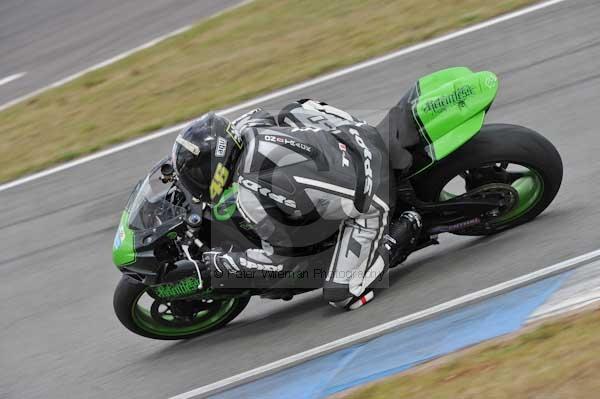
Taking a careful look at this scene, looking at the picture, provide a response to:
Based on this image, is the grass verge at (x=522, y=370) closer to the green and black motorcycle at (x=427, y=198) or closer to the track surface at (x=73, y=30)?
the green and black motorcycle at (x=427, y=198)

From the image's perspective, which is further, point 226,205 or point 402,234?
point 402,234

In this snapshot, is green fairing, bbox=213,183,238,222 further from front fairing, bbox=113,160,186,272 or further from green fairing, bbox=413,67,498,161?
green fairing, bbox=413,67,498,161

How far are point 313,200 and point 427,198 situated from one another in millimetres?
798

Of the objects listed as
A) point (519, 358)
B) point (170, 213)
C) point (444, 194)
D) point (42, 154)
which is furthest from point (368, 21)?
point (519, 358)

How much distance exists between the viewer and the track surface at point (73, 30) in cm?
1188

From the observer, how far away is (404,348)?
5.00m

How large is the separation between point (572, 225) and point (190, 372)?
2580 millimetres

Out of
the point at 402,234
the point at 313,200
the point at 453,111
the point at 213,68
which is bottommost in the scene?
the point at 213,68

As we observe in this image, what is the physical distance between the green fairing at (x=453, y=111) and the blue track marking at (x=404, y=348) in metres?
0.93

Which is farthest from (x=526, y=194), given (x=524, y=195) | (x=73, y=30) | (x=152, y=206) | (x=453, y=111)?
(x=73, y=30)

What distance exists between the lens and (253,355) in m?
5.55

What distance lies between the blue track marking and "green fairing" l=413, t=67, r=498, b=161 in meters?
0.93

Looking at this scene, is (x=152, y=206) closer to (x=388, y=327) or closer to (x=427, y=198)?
(x=388, y=327)

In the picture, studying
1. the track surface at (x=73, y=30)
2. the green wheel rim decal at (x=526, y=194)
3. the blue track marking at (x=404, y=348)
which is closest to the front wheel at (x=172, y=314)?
the blue track marking at (x=404, y=348)
